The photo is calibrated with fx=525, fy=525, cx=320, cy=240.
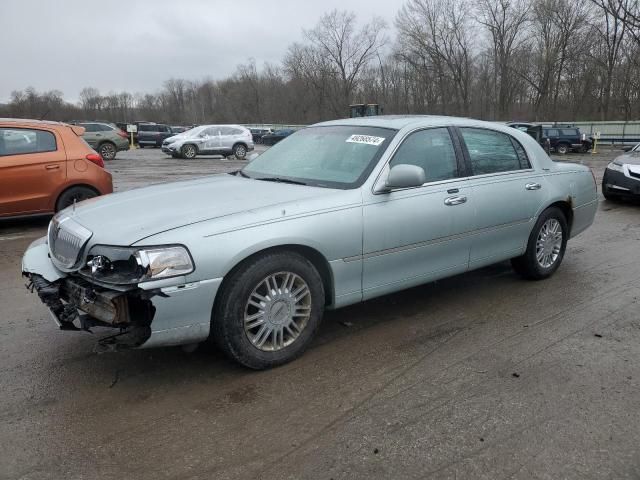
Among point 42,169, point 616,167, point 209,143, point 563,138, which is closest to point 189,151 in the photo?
point 209,143

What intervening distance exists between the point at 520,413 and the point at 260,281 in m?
1.68

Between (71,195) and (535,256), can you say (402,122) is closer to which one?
(535,256)

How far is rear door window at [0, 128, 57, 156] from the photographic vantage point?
7266mm

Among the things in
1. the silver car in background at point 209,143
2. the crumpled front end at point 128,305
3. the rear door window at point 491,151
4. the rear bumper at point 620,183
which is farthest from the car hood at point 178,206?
the silver car in background at point 209,143

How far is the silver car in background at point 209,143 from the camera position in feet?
84.2

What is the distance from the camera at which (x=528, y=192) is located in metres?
4.94

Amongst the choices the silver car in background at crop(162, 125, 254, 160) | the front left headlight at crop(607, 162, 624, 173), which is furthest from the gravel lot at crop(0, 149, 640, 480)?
the silver car in background at crop(162, 125, 254, 160)

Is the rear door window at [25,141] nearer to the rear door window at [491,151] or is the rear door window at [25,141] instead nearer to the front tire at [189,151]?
the rear door window at [491,151]

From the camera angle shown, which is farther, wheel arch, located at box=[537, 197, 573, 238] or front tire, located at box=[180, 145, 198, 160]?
front tire, located at box=[180, 145, 198, 160]

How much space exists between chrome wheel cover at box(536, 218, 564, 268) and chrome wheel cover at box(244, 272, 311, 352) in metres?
2.87

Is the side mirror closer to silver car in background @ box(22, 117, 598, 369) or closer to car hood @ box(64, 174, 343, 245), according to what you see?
silver car in background @ box(22, 117, 598, 369)

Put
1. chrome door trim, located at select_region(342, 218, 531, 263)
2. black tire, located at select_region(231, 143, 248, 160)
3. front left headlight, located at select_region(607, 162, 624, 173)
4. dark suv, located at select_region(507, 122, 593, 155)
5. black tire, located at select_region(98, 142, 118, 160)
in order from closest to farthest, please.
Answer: chrome door trim, located at select_region(342, 218, 531, 263) → front left headlight, located at select_region(607, 162, 624, 173) → black tire, located at select_region(98, 142, 118, 160) → black tire, located at select_region(231, 143, 248, 160) → dark suv, located at select_region(507, 122, 593, 155)

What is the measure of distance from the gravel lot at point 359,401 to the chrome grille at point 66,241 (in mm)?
735

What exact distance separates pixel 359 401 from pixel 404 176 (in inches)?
61.3
